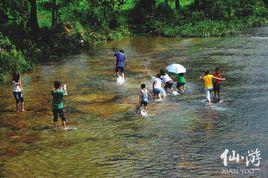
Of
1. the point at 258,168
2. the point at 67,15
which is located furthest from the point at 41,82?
the point at 67,15

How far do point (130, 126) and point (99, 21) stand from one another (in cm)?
2962

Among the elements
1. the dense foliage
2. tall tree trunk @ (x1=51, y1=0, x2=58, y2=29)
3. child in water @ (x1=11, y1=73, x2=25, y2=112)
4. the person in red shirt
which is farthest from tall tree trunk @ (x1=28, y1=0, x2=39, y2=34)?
the person in red shirt

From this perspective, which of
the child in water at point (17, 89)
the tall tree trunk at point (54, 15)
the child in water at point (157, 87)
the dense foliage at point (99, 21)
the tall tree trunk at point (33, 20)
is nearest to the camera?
the child in water at point (17, 89)

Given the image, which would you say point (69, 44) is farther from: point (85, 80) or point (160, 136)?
point (160, 136)

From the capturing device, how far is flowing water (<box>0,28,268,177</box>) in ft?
46.8

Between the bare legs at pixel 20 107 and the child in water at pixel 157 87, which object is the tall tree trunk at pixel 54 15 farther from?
the child in water at pixel 157 87

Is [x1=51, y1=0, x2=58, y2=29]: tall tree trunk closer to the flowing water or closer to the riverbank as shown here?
the riverbank

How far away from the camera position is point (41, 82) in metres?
26.8

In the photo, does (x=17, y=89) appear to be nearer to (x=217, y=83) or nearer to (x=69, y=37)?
(x=217, y=83)

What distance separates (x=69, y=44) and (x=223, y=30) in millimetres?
15575

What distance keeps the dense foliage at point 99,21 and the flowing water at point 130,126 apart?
5.65 metres

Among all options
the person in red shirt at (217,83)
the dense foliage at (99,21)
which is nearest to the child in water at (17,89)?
the dense foliage at (99,21)

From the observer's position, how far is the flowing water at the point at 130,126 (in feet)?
46.8

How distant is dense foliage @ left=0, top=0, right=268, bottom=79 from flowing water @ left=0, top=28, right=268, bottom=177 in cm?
565
